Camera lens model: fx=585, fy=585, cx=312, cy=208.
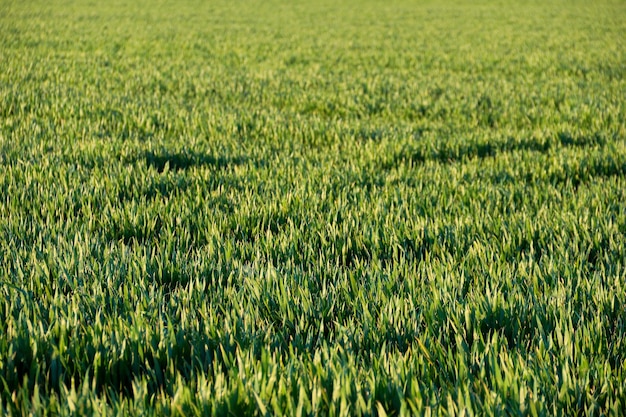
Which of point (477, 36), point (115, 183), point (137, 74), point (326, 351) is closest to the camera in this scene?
point (326, 351)

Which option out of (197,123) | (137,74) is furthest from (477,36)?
(197,123)

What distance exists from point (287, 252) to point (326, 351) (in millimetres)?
986

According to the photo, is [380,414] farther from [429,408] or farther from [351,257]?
[351,257]

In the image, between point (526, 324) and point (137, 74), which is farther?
point (137, 74)

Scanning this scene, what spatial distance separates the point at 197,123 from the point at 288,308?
4.08m

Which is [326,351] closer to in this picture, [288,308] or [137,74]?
[288,308]

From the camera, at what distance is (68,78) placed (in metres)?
8.49

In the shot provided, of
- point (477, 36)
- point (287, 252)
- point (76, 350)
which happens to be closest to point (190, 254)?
point (287, 252)

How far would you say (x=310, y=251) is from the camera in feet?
8.59

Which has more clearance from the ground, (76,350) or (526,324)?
(76,350)

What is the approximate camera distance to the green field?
5.30ft

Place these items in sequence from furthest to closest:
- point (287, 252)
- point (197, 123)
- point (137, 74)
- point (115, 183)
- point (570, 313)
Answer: point (137, 74) → point (197, 123) → point (115, 183) → point (287, 252) → point (570, 313)

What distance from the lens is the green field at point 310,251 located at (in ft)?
5.30

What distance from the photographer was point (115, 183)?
3.64m
